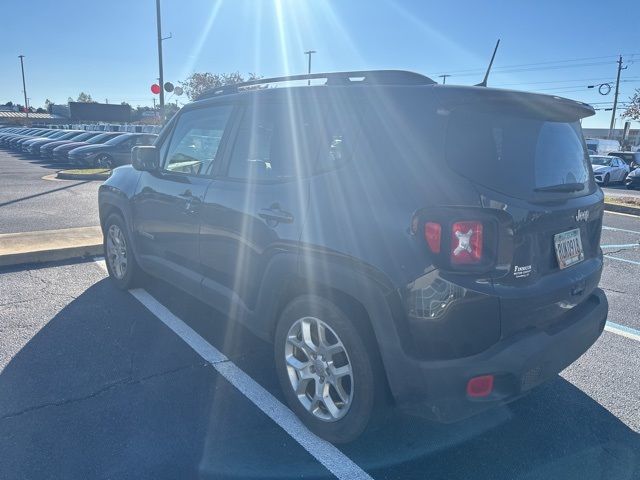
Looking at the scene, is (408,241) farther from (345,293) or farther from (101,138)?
(101,138)

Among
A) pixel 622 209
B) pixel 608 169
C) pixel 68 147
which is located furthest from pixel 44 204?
pixel 608 169

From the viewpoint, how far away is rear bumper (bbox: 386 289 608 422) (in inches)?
82.5

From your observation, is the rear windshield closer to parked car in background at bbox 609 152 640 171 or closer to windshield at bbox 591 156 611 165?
windshield at bbox 591 156 611 165

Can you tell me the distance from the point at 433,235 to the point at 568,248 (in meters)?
0.95

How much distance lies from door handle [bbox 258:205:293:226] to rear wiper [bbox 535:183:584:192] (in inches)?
51.5

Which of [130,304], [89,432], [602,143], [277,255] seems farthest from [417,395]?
[602,143]

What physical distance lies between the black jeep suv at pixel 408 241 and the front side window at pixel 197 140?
1.01 ft

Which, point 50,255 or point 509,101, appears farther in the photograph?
point 50,255

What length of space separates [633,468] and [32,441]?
3248 mm

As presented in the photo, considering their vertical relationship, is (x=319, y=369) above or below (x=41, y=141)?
below

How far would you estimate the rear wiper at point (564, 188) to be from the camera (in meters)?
2.37

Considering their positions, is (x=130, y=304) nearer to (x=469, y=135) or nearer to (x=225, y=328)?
(x=225, y=328)

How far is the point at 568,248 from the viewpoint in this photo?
2.51m

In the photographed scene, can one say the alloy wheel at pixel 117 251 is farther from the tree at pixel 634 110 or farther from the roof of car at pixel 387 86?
the tree at pixel 634 110
